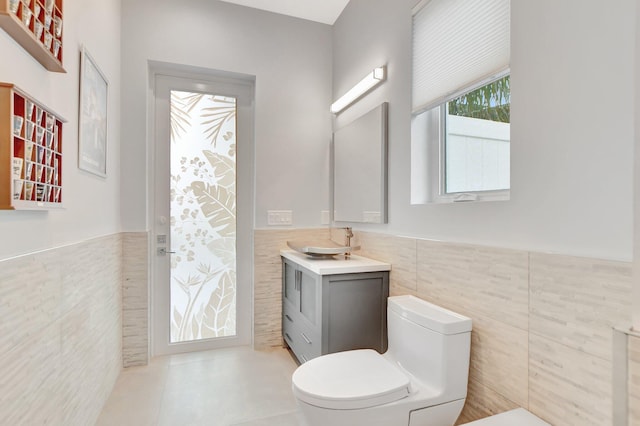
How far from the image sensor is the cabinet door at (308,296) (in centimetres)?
191

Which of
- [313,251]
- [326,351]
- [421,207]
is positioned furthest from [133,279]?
[421,207]

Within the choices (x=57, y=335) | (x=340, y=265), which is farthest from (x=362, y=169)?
(x=57, y=335)

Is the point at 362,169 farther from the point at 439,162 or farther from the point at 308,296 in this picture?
the point at 308,296

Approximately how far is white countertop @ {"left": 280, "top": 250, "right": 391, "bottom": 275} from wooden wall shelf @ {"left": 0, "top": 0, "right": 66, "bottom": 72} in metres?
1.42

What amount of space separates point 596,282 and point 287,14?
107 inches

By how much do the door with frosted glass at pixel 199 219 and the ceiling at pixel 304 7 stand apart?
2.27ft

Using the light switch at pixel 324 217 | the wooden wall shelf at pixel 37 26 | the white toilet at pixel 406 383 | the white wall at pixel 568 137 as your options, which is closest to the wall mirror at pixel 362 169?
the light switch at pixel 324 217

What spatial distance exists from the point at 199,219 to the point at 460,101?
2004 mm

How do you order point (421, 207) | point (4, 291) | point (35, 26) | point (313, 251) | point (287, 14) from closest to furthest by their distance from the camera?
1. point (4, 291)
2. point (35, 26)
3. point (421, 207)
4. point (313, 251)
5. point (287, 14)

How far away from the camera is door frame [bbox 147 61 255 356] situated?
7.96ft

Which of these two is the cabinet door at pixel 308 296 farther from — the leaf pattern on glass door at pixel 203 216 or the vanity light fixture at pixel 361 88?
the vanity light fixture at pixel 361 88

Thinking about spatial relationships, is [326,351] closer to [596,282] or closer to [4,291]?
[596,282]

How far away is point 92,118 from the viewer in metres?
1.63

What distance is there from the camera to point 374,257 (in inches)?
83.3
